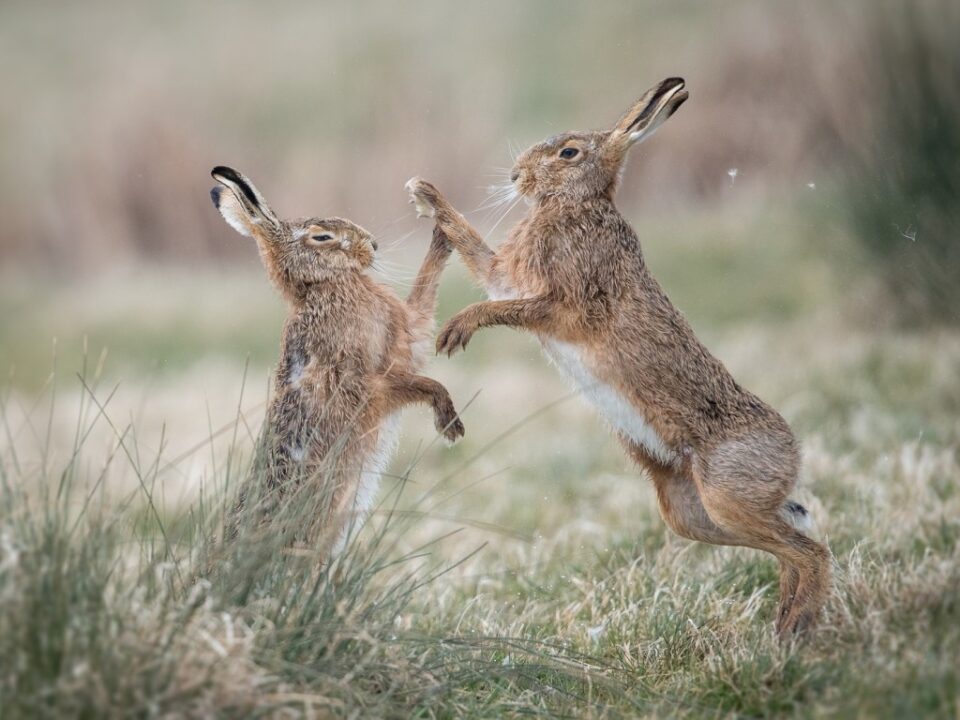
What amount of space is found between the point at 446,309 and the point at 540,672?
862cm

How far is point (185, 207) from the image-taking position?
17.2 m

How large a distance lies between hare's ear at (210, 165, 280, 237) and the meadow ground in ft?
2.66

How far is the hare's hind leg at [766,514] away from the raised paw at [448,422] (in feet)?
3.06

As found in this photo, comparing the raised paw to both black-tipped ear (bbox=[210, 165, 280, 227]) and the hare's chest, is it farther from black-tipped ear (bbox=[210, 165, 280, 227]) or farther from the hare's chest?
Answer: black-tipped ear (bbox=[210, 165, 280, 227])

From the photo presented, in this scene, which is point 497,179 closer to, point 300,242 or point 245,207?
point 300,242

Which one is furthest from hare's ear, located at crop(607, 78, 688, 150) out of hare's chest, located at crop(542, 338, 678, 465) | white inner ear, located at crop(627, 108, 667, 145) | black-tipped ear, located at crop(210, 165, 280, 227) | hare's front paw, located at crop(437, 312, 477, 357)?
black-tipped ear, located at crop(210, 165, 280, 227)

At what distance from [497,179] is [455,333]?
9.91 meters

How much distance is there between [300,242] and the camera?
530cm

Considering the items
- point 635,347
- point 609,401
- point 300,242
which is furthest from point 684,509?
point 300,242

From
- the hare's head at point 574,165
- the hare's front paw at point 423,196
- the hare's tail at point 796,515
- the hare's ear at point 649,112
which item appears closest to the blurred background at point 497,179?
the hare's front paw at point 423,196

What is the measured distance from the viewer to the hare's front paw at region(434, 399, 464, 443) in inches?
191

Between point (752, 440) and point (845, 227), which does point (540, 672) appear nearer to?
point (752, 440)

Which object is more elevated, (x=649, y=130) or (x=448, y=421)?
(x=649, y=130)

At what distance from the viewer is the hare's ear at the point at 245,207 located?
505 cm
